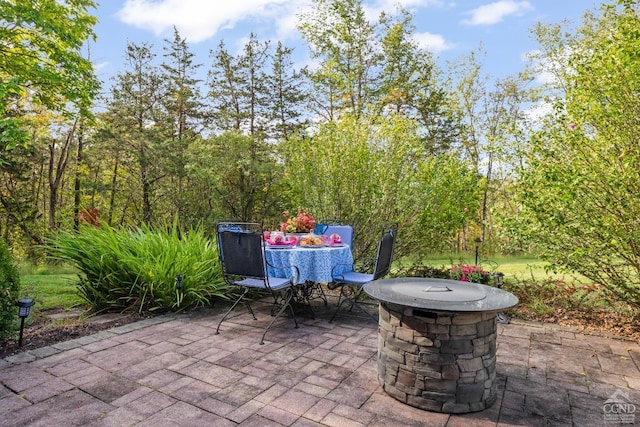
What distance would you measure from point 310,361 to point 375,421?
2.87 ft

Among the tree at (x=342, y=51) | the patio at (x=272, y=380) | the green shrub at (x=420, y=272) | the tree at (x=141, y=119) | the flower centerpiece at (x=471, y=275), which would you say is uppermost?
the tree at (x=342, y=51)

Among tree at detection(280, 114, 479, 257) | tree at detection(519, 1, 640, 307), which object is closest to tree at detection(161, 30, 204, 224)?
tree at detection(280, 114, 479, 257)

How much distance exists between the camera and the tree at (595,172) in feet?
10.7

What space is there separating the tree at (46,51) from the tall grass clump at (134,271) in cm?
377

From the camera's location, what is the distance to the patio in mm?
1970

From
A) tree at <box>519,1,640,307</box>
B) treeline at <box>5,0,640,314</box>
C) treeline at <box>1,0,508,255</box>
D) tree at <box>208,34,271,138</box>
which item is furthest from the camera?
tree at <box>208,34,271,138</box>

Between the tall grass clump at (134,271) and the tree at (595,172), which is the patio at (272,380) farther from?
the tree at (595,172)

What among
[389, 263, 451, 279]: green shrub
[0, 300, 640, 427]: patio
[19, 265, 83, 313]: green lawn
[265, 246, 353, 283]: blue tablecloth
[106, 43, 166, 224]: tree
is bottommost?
[19, 265, 83, 313]: green lawn

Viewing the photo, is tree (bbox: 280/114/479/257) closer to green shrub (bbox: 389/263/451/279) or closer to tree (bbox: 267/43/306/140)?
green shrub (bbox: 389/263/451/279)

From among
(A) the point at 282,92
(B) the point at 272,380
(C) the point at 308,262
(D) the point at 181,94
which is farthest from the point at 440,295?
(D) the point at 181,94

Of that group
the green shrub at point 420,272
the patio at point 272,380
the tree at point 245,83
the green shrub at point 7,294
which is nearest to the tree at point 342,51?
the tree at point 245,83

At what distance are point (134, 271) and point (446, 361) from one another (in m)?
3.37

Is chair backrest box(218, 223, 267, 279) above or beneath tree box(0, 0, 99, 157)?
beneath

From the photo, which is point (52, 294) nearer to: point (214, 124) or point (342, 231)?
point (342, 231)
